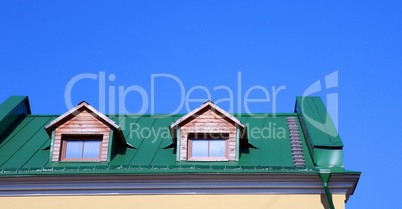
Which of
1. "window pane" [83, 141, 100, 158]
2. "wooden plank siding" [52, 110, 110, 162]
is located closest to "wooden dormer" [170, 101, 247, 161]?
"wooden plank siding" [52, 110, 110, 162]

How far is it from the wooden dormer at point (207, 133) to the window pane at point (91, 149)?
2.53 m

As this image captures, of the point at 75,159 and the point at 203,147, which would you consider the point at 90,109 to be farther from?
the point at 203,147

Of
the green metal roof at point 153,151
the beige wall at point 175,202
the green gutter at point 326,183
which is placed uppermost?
the green metal roof at point 153,151

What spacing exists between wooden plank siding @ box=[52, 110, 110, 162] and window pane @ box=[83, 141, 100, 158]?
0.26 meters

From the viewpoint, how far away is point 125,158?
25234 millimetres

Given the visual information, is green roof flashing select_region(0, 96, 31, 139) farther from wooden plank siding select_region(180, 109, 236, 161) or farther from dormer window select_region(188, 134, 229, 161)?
dormer window select_region(188, 134, 229, 161)

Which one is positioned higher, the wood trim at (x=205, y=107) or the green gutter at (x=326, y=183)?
the wood trim at (x=205, y=107)

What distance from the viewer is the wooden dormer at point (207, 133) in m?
24.8

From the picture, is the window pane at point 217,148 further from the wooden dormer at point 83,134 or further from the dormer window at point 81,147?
the dormer window at point 81,147

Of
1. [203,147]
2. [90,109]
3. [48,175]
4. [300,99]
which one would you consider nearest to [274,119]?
[300,99]

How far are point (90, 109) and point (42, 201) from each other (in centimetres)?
371

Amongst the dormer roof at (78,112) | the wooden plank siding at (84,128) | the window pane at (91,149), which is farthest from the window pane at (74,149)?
the dormer roof at (78,112)

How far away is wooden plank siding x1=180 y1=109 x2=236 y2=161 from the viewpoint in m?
24.9

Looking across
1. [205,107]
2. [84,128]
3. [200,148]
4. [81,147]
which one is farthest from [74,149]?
[205,107]
